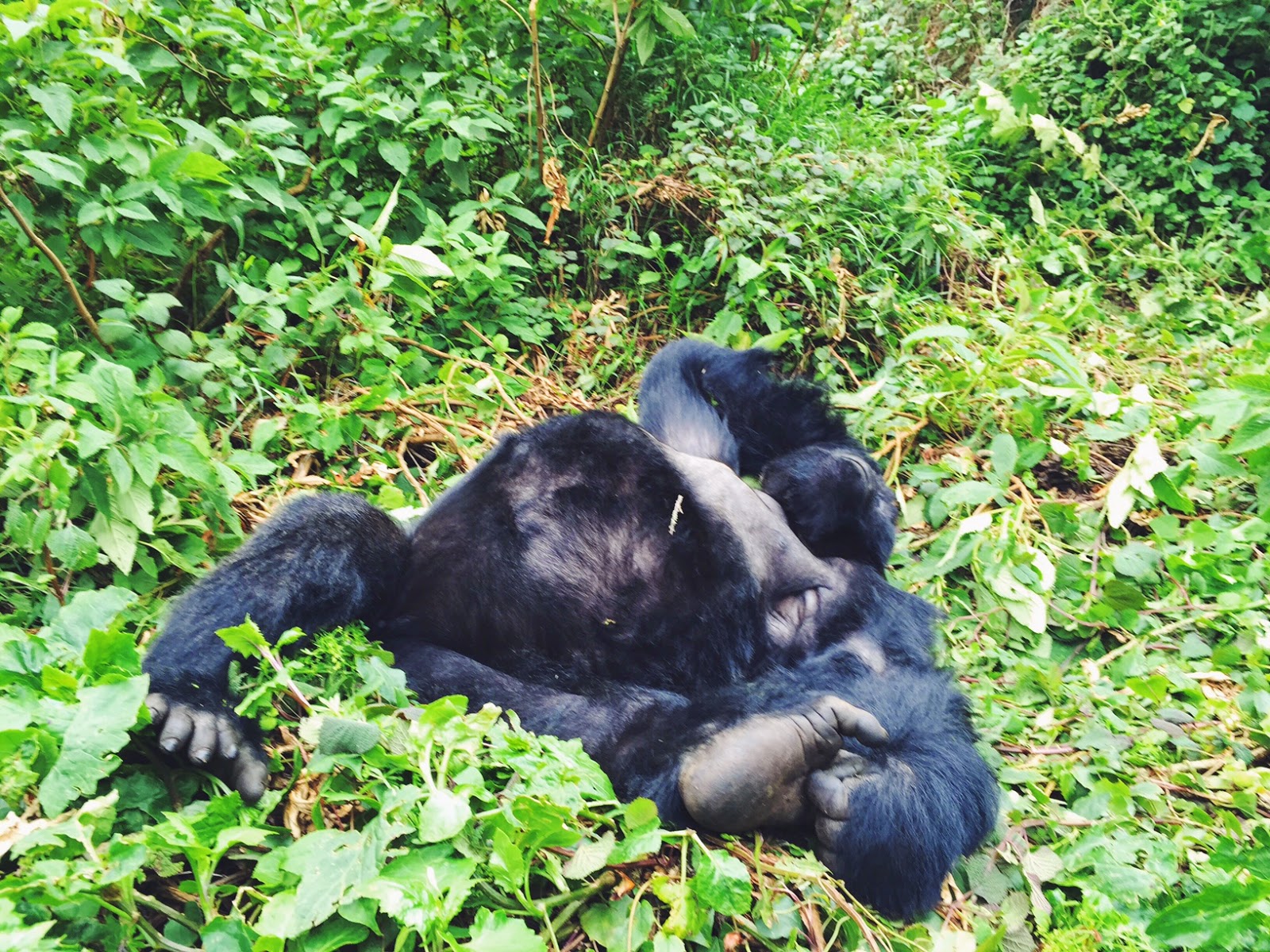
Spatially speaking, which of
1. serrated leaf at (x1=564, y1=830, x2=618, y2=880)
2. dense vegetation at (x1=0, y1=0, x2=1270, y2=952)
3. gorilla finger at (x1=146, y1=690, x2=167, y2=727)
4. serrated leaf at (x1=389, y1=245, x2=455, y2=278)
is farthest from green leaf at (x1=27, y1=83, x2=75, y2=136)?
serrated leaf at (x1=564, y1=830, x2=618, y2=880)

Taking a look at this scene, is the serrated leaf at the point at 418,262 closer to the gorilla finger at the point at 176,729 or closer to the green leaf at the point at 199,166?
the green leaf at the point at 199,166

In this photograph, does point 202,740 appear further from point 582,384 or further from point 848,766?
point 582,384

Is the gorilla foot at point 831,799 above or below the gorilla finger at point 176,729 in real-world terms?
below

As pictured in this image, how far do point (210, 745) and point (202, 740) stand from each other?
17 mm

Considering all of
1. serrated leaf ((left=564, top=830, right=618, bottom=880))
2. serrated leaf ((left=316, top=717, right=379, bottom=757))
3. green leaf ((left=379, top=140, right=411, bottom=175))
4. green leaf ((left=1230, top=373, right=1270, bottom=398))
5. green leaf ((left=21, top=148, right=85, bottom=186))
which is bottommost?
serrated leaf ((left=564, top=830, right=618, bottom=880))

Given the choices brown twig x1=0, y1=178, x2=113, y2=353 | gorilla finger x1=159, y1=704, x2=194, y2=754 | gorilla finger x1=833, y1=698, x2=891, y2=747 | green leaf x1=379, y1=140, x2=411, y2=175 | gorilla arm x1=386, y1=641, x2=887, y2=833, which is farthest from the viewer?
green leaf x1=379, y1=140, x2=411, y2=175

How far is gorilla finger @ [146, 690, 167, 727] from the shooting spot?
5.78 ft

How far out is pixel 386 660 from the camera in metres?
2.08

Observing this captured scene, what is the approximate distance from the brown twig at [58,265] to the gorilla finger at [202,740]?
153 centimetres

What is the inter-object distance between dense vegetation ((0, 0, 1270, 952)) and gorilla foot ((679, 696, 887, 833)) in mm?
112

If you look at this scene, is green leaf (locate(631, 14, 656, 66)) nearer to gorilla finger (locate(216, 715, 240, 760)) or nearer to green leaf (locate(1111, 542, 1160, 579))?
green leaf (locate(1111, 542, 1160, 579))

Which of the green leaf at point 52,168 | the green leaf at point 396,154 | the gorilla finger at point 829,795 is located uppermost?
the green leaf at point 396,154

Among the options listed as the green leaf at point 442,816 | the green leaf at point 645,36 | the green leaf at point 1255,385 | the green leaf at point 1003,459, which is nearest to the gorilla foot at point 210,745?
the green leaf at point 442,816

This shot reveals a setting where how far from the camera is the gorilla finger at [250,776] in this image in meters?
1.74
